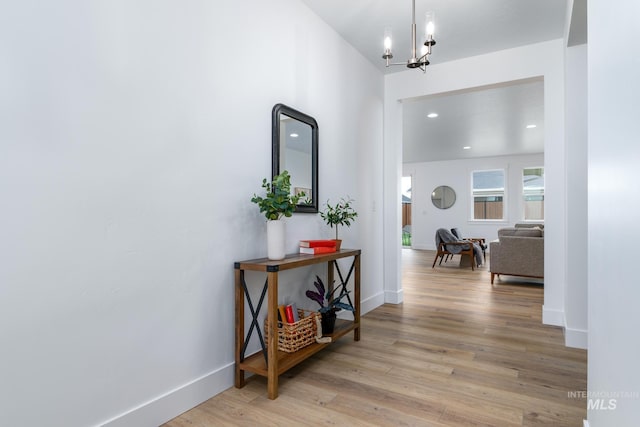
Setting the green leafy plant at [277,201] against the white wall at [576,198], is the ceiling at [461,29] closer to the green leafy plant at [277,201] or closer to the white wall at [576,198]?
the white wall at [576,198]

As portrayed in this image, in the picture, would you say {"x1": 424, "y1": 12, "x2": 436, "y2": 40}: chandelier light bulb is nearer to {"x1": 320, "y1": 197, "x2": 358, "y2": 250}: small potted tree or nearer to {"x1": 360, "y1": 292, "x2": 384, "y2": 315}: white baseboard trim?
{"x1": 320, "y1": 197, "x2": 358, "y2": 250}: small potted tree

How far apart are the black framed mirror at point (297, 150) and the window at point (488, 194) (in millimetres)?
8060

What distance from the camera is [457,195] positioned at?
9836 mm

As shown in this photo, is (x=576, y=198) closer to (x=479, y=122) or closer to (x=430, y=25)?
(x=430, y=25)

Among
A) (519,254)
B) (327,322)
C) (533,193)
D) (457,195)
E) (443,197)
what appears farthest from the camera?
(443,197)

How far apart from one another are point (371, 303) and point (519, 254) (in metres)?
2.61

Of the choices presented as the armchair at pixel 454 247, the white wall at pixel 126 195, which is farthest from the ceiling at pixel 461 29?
the armchair at pixel 454 247

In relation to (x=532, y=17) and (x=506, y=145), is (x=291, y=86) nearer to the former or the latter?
(x=532, y=17)

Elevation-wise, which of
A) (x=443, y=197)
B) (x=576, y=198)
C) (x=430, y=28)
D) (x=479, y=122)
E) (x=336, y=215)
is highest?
(x=479, y=122)

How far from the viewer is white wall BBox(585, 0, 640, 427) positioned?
2.58ft

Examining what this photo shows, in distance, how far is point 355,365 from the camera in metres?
2.32

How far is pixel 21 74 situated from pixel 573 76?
331 cm

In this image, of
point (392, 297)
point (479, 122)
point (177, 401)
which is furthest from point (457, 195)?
point (177, 401)

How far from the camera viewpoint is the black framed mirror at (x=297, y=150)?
238 cm
